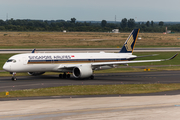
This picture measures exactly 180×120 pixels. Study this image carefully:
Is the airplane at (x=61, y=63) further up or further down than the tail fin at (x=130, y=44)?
further down

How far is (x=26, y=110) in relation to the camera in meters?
25.7

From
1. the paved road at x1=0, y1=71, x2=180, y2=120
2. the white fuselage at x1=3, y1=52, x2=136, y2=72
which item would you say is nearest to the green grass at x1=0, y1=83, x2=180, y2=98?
the paved road at x1=0, y1=71, x2=180, y2=120

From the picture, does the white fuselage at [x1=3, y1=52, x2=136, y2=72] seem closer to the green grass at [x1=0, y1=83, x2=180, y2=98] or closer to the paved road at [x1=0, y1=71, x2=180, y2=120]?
the green grass at [x1=0, y1=83, x2=180, y2=98]

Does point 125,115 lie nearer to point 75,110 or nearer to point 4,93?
point 75,110

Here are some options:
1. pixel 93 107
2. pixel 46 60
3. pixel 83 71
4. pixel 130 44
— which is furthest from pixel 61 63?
pixel 93 107

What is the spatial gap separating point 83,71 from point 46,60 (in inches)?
243

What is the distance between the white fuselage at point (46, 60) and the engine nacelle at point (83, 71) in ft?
6.72

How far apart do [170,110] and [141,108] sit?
8.23 ft

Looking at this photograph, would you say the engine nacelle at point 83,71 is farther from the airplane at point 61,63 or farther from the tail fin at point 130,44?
the tail fin at point 130,44

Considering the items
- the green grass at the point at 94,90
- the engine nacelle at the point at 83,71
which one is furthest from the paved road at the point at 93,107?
the engine nacelle at the point at 83,71

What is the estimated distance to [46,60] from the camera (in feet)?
157

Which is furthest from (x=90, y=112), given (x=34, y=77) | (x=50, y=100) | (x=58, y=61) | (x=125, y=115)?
(x=34, y=77)

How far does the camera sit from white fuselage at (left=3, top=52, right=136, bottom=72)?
45862mm

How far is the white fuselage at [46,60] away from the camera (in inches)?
1806
